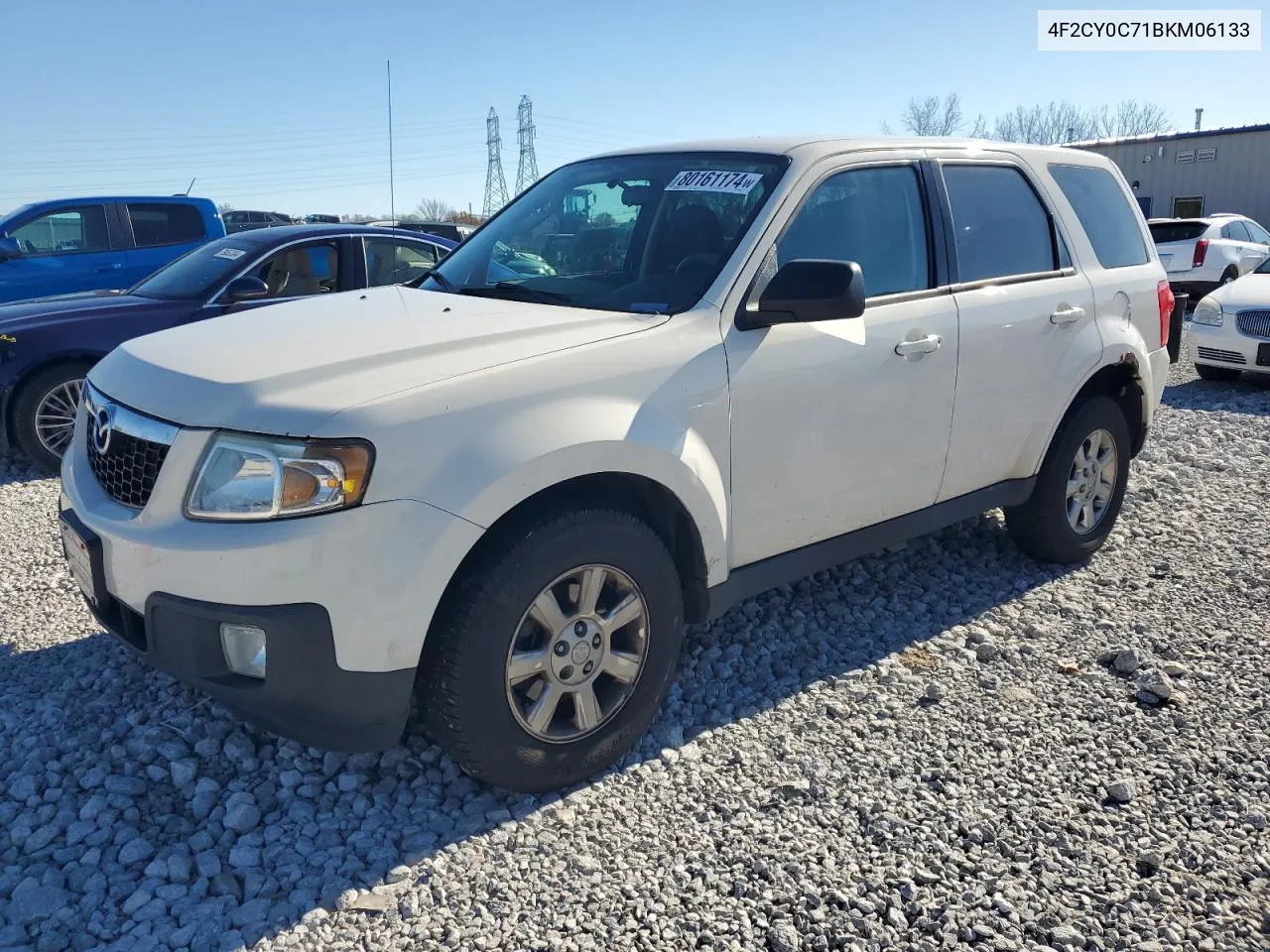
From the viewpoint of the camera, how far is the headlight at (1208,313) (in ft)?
32.3

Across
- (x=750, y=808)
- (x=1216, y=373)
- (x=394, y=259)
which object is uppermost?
(x=394, y=259)

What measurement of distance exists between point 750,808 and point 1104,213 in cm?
344

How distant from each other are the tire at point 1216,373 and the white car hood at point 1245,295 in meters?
0.59

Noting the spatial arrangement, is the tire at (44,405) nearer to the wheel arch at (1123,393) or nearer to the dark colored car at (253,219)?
the wheel arch at (1123,393)

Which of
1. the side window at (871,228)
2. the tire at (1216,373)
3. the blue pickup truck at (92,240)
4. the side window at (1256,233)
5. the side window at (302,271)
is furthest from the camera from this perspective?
the side window at (1256,233)

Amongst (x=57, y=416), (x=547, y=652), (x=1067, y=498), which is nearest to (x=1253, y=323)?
(x=1067, y=498)

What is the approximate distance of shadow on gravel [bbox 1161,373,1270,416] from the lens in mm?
8977

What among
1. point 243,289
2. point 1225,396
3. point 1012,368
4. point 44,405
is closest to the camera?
point 1012,368

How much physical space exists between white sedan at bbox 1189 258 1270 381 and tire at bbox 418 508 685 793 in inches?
343

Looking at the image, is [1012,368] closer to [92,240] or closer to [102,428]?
[102,428]

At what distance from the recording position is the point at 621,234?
3.70 m

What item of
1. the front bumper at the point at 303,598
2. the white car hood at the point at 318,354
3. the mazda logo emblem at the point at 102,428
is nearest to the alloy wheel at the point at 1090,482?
the white car hood at the point at 318,354

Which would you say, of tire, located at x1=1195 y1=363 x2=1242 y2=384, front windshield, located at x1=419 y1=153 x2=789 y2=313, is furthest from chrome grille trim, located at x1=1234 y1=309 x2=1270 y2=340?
front windshield, located at x1=419 y1=153 x2=789 y2=313

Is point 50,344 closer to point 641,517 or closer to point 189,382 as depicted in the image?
point 189,382
